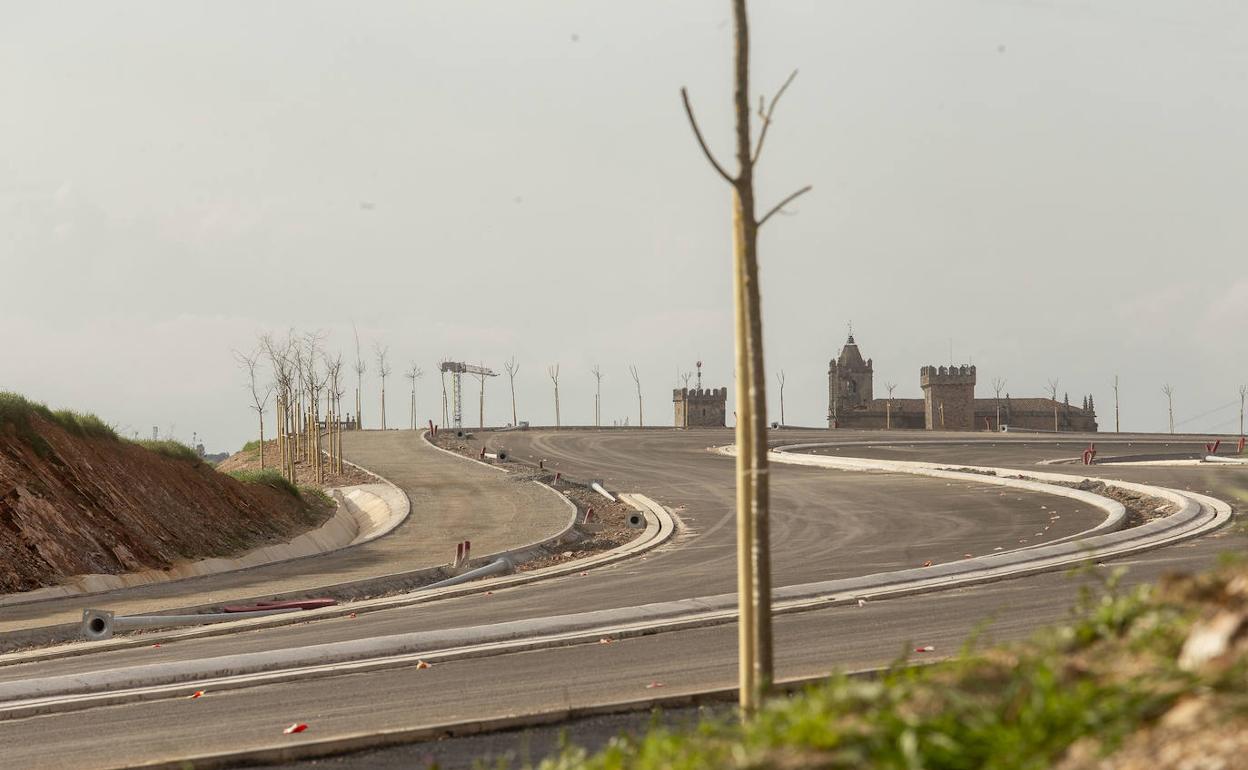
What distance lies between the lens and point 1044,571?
66.2 feet

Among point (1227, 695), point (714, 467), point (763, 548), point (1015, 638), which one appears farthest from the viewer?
point (714, 467)

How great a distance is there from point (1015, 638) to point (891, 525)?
1794 cm

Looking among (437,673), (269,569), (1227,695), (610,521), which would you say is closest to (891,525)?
(610,521)

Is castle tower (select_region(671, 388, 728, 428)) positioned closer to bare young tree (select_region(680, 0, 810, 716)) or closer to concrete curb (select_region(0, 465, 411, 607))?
concrete curb (select_region(0, 465, 411, 607))

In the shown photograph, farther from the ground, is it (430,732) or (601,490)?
(601,490)

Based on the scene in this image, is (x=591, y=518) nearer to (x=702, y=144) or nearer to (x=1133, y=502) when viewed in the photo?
(x=1133, y=502)

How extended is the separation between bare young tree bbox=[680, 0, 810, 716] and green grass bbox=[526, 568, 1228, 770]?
3.60ft

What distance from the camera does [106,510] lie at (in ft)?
99.9

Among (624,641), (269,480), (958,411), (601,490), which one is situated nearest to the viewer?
(624,641)

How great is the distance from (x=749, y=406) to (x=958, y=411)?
421 ft

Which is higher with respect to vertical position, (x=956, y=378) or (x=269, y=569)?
(x=956, y=378)

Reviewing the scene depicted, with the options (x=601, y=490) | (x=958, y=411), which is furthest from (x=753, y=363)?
(x=958, y=411)

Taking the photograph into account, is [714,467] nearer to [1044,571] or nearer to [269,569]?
[269,569]

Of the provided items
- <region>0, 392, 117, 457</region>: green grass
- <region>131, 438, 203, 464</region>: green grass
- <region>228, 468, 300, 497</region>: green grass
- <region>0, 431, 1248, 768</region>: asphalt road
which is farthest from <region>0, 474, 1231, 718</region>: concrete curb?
<region>228, 468, 300, 497</region>: green grass
